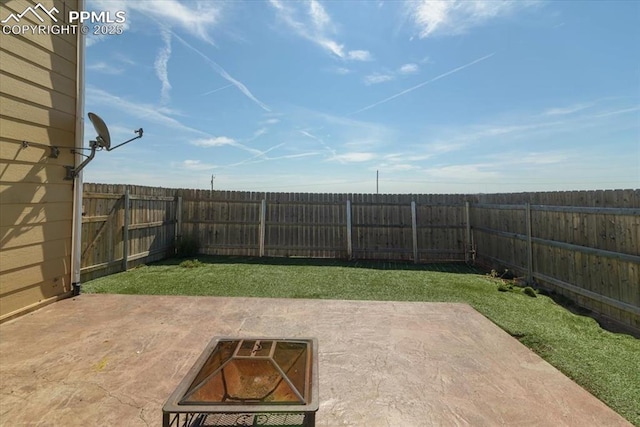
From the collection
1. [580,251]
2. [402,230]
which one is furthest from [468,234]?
[580,251]

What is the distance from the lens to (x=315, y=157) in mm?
13664

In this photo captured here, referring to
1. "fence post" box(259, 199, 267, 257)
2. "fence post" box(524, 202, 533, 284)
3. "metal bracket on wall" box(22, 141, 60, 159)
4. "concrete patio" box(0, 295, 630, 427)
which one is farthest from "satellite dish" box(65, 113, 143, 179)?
"fence post" box(524, 202, 533, 284)

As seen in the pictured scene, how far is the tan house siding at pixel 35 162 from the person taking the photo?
326cm

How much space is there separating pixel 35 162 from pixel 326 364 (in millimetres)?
4299

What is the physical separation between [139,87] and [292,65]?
3486mm

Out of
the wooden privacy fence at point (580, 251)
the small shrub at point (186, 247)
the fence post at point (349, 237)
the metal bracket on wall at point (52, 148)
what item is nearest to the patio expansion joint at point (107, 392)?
the metal bracket on wall at point (52, 148)

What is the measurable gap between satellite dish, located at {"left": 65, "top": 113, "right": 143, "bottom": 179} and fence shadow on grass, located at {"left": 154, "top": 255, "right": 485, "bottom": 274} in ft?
11.1

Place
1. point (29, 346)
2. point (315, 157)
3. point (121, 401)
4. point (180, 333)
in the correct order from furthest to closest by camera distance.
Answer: point (315, 157), point (180, 333), point (29, 346), point (121, 401)

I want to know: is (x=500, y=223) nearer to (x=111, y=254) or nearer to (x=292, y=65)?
(x=292, y=65)

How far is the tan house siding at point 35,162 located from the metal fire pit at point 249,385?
11.4ft

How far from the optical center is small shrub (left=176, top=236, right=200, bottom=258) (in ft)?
25.7

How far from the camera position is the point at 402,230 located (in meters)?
7.93

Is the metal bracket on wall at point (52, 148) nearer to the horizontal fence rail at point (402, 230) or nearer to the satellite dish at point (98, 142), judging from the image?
the satellite dish at point (98, 142)

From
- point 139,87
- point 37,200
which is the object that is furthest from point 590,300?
point 139,87
